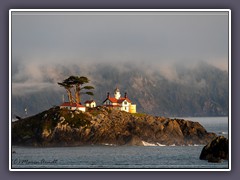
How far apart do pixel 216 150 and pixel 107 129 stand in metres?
3.31

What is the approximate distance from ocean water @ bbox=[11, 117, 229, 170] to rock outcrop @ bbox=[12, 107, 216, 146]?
259 mm

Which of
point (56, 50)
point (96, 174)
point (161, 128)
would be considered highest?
point (56, 50)

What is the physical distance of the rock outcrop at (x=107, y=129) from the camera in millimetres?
16984

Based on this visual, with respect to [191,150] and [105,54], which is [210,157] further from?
[105,54]

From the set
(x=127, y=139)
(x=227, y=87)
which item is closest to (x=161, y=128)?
(x=127, y=139)

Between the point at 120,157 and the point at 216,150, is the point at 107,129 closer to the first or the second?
the point at 120,157

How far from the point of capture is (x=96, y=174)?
624 inches

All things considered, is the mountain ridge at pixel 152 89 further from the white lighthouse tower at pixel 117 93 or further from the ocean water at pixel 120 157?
the ocean water at pixel 120 157

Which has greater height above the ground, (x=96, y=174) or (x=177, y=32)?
(x=177, y=32)

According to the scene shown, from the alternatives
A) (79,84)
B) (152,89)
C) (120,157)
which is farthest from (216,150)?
(79,84)

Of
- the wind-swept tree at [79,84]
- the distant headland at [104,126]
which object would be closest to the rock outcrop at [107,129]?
the distant headland at [104,126]

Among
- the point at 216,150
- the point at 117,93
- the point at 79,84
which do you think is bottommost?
the point at 216,150

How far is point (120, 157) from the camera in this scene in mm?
16406
